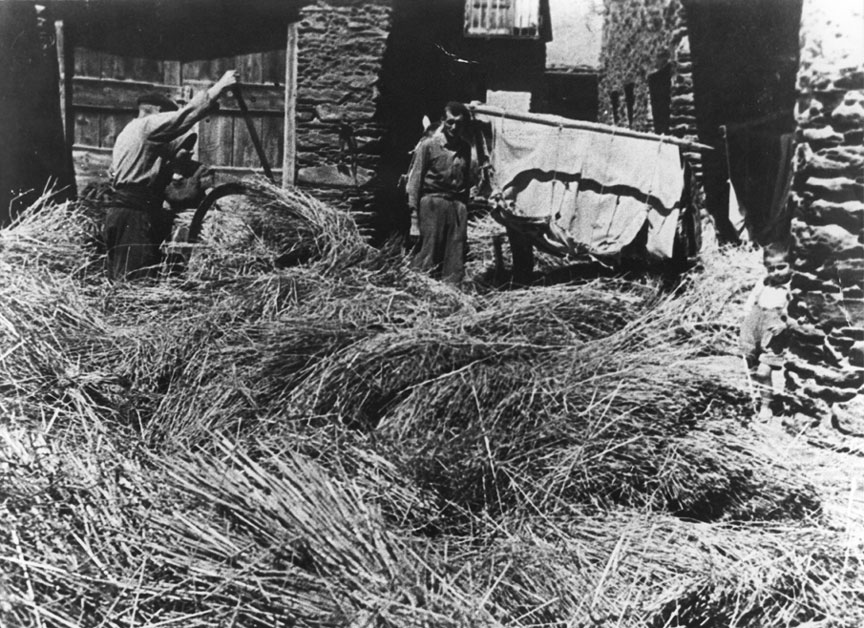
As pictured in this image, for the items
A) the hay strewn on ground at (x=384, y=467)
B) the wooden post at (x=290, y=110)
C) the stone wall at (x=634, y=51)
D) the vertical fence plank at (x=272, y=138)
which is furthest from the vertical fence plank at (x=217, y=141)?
the stone wall at (x=634, y=51)

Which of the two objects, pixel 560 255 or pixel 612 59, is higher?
pixel 612 59

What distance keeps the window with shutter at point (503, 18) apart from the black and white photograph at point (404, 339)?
6010 mm

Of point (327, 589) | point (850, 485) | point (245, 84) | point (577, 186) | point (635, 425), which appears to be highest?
point (245, 84)

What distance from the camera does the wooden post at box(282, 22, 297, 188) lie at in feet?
22.6

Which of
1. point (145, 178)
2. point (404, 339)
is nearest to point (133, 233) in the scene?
point (145, 178)

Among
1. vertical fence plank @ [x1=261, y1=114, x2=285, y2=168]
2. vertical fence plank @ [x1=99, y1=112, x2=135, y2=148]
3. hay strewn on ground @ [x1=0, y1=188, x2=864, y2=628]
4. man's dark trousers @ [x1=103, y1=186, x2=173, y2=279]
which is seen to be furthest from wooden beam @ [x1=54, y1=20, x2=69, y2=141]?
hay strewn on ground @ [x1=0, y1=188, x2=864, y2=628]

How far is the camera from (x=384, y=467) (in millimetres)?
3387

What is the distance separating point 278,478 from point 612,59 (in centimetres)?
1155

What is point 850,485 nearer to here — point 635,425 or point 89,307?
point 635,425

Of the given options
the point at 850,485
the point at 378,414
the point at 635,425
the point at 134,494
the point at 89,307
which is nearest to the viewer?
the point at 134,494

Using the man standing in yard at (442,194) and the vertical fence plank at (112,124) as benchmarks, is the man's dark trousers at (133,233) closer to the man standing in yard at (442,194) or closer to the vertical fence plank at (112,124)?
the vertical fence plank at (112,124)

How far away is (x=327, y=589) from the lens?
2.63 m

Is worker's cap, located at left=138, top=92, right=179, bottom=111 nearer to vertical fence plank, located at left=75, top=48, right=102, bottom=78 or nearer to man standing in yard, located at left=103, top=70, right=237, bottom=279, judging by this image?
man standing in yard, located at left=103, top=70, right=237, bottom=279

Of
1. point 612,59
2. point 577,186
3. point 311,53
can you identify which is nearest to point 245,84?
point 311,53
